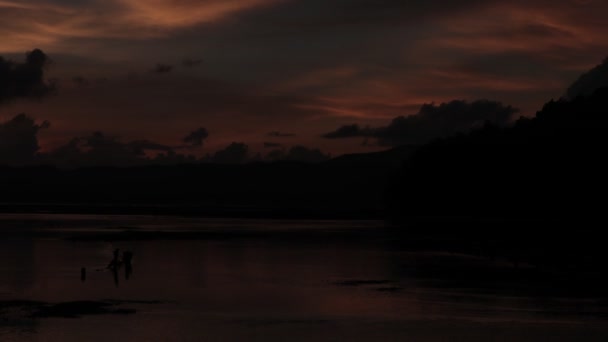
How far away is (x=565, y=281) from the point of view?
6662cm

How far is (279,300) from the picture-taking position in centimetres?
5709

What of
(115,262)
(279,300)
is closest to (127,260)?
(115,262)

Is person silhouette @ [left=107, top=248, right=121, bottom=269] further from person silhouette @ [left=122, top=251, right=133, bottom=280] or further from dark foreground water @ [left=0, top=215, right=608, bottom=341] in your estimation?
dark foreground water @ [left=0, top=215, right=608, bottom=341]

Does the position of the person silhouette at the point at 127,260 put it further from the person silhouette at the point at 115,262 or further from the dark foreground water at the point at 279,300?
the dark foreground water at the point at 279,300

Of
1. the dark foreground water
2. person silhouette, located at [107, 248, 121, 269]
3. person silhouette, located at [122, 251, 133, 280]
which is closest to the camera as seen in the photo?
the dark foreground water

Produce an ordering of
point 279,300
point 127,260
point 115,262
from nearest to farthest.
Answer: point 279,300 < point 115,262 < point 127,260

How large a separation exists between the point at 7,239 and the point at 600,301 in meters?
89.7

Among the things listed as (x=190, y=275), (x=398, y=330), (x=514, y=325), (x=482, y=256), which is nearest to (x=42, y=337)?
(x=398, y=330)

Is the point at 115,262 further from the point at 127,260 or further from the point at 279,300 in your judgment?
the point at 279,300

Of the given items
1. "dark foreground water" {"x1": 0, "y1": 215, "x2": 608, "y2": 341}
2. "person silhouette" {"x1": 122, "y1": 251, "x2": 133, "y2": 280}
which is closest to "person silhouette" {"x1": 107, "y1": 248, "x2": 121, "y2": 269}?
"person silhouette" {"x1": 122, "y1": 251, "x2": 133, "y2": 280}

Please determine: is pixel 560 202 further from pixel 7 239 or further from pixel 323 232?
pixel 7 239

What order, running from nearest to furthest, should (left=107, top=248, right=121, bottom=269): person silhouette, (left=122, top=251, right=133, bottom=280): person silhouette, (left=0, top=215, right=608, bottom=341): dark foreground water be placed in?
(left=0, top=215, right=608, bottom=341): dark foreground water → (left=107, top=248, right=121, bottom=269): person silhouette → (left=122, top=251, right=133, bottom=280): person silhouette

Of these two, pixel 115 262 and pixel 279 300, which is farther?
pixel 115 262

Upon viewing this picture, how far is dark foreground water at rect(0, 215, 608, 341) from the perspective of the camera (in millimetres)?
44675
